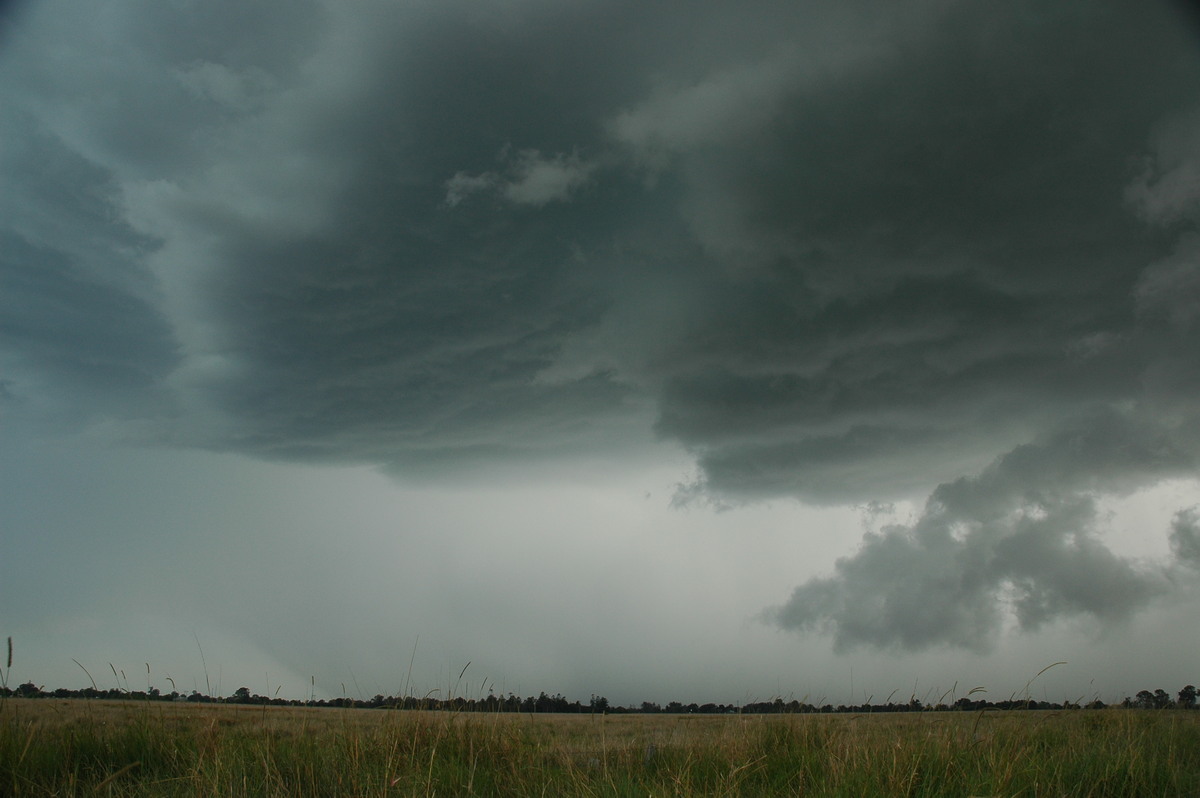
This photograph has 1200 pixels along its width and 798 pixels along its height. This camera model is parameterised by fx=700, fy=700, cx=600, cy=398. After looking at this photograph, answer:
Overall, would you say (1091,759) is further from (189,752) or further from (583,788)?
(189,752)

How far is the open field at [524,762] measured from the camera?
6.16 metres

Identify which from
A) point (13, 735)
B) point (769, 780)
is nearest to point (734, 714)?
point (769, 780)

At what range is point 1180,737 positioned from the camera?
9719 mm

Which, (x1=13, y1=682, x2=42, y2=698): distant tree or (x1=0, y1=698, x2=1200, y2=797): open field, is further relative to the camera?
(x1=13, y1=682, x2=42, y2=698): distant tree

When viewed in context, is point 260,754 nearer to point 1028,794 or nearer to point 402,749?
point 402,749

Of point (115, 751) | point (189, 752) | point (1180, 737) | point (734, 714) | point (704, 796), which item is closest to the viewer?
point (704, 796)

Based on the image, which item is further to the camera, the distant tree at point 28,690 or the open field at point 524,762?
the distant tree at point 28,690

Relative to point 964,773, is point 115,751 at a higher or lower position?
lower

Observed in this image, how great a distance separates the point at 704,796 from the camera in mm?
5828

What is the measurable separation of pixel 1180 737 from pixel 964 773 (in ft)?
19.4

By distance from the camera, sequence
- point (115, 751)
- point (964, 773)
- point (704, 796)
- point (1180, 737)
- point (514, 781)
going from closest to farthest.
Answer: point (704, 796)
point (964, 773)
point (514, 781)
point (115, 751)
point (1180, 737)

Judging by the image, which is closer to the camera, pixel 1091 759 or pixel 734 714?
pixel 1091 759

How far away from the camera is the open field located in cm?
616

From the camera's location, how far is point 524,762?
8.16 metres
